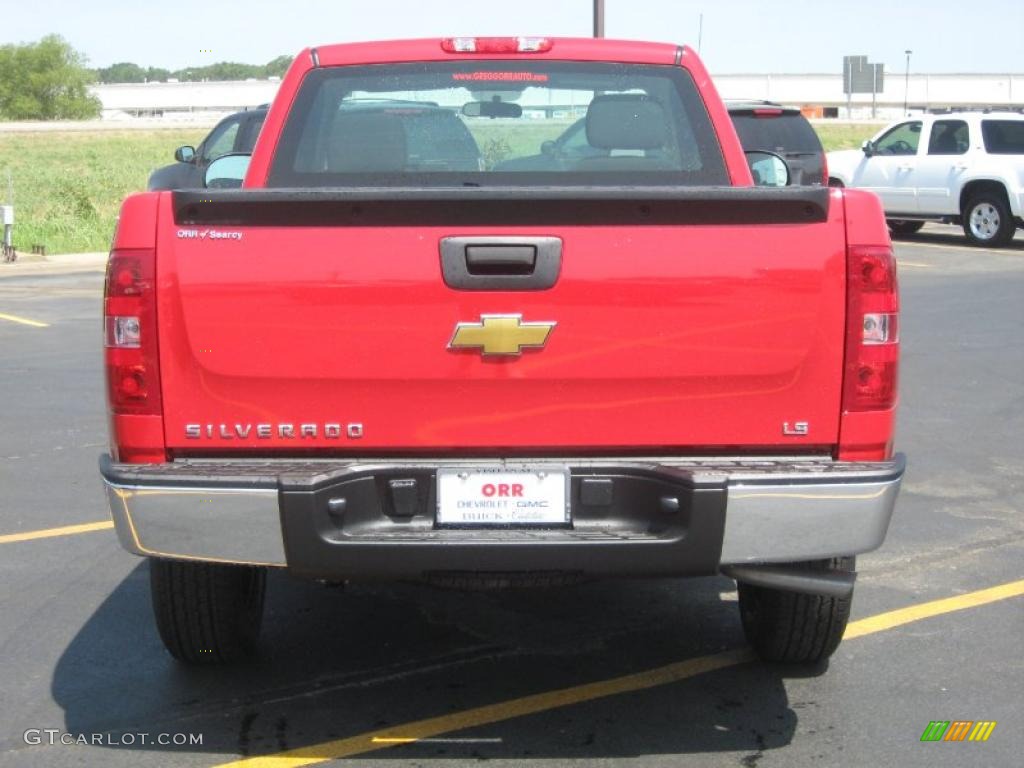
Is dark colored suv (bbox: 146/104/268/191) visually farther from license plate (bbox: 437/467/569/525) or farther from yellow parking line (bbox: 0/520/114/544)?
license plate (bbox: 437/467/569/525)

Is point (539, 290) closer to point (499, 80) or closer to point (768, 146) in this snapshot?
point (499, 80)

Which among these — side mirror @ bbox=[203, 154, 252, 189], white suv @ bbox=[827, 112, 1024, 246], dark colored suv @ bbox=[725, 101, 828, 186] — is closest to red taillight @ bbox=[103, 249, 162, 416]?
side mirror @ bbox=[203, 154, 252, 189]

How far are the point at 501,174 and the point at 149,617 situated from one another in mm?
2074

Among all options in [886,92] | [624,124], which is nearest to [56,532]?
[624,124]

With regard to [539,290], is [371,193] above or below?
above

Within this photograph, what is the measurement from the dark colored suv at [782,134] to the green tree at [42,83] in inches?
4853

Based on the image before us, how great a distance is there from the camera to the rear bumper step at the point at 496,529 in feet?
12.8

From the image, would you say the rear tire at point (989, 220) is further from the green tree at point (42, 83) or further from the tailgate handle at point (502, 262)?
the green tree at point (42, 83)

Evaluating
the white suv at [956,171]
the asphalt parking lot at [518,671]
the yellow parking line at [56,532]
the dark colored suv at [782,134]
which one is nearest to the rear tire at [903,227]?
the white suv at [956,171]

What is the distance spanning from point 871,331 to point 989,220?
1871cm

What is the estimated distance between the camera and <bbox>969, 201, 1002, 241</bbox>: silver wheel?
2153 cm

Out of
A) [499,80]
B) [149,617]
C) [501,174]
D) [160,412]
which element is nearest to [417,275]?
[160,412]

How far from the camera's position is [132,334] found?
4012mm

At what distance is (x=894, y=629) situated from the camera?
17.7 feet
